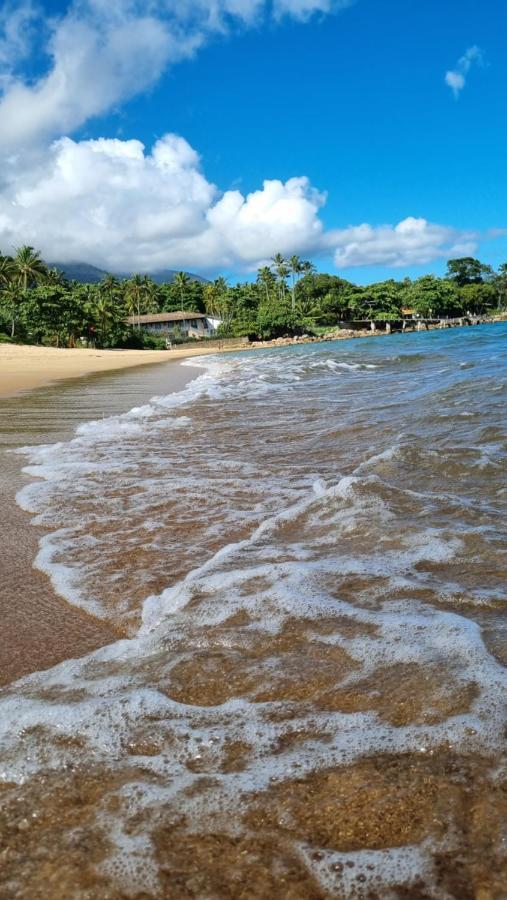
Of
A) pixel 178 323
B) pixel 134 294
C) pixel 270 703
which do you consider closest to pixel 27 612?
pixel 270 703

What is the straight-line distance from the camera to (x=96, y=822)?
4.17ft

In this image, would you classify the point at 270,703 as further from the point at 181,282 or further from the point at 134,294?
the point at 181,282

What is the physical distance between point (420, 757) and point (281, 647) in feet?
2.27

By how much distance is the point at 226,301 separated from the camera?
82.0 meters

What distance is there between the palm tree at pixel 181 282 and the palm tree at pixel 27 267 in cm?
3165

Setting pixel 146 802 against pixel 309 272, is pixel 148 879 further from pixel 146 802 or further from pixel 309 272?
pixel 309 272

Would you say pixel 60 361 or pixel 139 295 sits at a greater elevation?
pixel 139 295

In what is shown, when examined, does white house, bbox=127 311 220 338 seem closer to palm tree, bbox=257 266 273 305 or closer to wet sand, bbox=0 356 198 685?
palm tree, bbox=257 266 273 305

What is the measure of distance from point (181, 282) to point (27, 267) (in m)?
35.5

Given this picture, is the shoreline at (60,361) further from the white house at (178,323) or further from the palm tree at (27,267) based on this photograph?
the palm tree at (27,267)

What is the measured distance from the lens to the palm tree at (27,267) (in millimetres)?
59000

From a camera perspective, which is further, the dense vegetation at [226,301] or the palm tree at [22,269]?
the palm tree at [22,269]

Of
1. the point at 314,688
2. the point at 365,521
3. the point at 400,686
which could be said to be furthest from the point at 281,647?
the point at 365,521

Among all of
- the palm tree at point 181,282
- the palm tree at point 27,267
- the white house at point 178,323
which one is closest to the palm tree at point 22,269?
the palm tree at point 27,267
